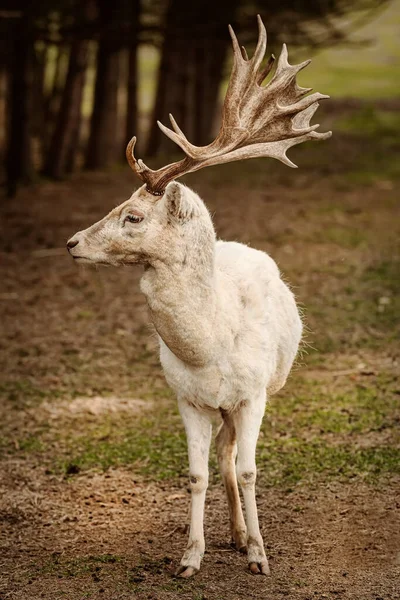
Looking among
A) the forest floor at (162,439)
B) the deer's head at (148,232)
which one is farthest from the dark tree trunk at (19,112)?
the deer's head at (148,232)

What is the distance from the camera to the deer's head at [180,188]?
4.98 m

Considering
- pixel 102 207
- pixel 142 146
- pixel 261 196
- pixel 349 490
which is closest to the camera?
pixel 349 490

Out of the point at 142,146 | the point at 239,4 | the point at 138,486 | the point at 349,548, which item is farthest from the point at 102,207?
the point at 349,548

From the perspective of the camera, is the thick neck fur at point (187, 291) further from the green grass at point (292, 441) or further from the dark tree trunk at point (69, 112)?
the dark tree trunk at point (69, 112)

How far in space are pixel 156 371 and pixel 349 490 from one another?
2.77 metres

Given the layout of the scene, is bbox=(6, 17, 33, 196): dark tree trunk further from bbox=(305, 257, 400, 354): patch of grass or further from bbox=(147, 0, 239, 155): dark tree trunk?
bbox=(305, 257, 400, 354): patch of grass

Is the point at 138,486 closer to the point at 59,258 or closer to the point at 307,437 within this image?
the point at 307,437

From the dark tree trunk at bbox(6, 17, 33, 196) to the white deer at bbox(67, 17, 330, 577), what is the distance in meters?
10.1

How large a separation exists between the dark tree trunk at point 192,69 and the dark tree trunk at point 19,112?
2.31m

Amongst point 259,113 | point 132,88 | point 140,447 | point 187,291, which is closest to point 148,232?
point 187,291

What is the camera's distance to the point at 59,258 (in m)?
12.3

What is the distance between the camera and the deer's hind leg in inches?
220

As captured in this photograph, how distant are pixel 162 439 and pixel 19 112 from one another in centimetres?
994

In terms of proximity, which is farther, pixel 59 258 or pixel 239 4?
pixel 239 4
